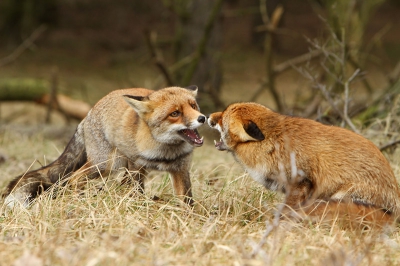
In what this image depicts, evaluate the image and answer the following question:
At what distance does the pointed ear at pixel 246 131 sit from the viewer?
464 cm

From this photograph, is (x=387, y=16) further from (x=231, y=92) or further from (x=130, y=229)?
(x=130, y=229)

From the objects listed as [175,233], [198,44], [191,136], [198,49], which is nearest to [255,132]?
[191,136]

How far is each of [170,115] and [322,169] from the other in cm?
154

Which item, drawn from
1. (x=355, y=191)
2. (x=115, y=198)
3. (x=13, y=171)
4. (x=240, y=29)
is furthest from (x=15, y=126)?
(x=240, y=29)

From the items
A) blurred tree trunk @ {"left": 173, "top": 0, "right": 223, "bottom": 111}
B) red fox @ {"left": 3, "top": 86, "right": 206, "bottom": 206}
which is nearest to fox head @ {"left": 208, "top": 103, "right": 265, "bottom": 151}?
red fox @ {"left": 3, "top": 86, "right": 206, "bottom": 206}

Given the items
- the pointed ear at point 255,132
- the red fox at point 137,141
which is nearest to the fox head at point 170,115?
the red fox at point 137,141

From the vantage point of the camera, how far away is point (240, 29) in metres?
31.3

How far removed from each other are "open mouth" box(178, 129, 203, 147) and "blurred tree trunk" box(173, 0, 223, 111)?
558cm

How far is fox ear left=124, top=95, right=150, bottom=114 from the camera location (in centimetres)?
532

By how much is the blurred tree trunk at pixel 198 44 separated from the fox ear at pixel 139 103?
5.45 m

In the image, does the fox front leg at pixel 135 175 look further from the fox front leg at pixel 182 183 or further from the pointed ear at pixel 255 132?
the pointed ear at pixel 255 132

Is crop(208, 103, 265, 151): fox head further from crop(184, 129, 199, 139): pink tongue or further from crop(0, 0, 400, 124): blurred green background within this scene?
crop(0, 0, 400, 124): blurred green background

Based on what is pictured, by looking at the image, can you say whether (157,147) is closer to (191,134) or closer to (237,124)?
(191,134)

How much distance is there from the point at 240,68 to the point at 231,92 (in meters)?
5.07
